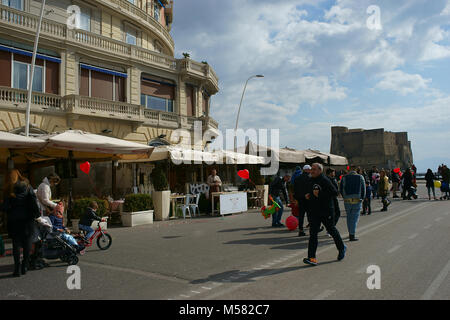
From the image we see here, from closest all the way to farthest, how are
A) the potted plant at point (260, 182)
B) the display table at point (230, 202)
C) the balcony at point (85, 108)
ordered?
the display table at point (230, 202)
the balcony at point (85, 108)
the potted plant at point (260, 182)

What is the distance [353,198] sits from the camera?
27.3 ft

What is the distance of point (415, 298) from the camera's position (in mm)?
4133

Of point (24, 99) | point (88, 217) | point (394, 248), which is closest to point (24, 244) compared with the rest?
point (88, 217)

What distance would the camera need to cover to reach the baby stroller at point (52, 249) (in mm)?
6203

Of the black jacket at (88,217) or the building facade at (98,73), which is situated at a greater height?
the building facade at (98,73)

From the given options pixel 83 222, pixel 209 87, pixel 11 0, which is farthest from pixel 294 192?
pixel 209 87

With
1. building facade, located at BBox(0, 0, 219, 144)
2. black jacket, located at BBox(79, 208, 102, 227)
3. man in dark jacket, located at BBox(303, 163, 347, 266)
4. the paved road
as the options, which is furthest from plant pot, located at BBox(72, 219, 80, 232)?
building facade, located at BBox(0, 0, 219, 144)

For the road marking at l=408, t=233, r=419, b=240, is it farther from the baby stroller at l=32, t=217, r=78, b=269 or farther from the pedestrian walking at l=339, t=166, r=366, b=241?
the baby stroller at l=32, t=217, r=78, b=269

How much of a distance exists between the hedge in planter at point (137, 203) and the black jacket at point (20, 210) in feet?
20.1

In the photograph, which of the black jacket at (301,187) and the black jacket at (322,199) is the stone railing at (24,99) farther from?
the black jacket at (322,199)

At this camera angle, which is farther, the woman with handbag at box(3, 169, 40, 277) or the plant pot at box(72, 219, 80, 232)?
the plant pot at box(72, 219, 80, 232)

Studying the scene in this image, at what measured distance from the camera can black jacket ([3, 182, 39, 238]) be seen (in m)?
5.70

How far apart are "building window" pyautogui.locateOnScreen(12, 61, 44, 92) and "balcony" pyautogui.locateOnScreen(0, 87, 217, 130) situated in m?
0.76

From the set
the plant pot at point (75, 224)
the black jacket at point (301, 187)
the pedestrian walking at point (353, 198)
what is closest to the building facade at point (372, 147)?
the pedestrian walking at point (353, 198)
